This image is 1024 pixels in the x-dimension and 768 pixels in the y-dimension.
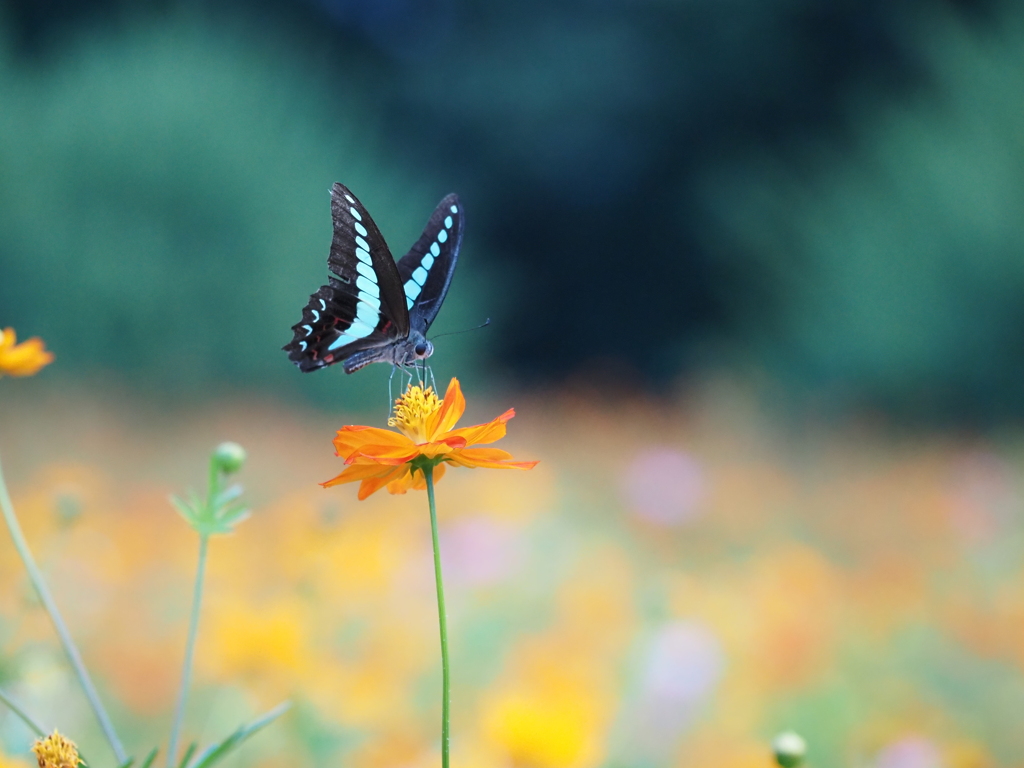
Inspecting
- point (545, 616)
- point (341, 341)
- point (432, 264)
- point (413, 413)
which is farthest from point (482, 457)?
point (545, 616)

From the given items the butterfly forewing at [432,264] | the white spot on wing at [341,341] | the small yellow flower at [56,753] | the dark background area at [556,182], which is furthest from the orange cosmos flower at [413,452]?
the dark background area at [556,182]

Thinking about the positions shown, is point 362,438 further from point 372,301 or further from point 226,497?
point 372,301

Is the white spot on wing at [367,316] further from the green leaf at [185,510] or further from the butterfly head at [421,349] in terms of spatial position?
the green leaf at [185,510]

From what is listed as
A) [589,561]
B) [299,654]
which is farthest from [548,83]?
[299,654]

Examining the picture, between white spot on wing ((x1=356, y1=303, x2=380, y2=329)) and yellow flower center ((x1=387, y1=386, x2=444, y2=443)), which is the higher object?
white spot on wing ((x1=356, y1=303, x2=380, y2=329))

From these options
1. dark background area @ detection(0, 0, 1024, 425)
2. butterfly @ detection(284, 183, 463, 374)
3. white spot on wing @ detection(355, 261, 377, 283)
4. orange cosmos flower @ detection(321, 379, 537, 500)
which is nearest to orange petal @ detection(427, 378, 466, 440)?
orange cosmos flower @ detection(321, 379, 537, 500)

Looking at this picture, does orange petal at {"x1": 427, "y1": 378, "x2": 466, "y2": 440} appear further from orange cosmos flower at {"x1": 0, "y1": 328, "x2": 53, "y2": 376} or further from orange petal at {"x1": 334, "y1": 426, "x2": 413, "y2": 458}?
orange cosmos flower at {"x1": 0, "y1": 328, "x2": 53, "y2": 376}

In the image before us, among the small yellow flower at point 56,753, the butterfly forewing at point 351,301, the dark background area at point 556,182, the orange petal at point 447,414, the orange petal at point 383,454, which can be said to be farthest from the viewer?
the dark background area at point 556,182

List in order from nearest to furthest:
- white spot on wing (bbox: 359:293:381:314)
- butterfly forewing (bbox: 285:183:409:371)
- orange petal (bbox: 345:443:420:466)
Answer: orange petal (bbox: 345:443:420:466), butterfly forewing (bbox: 285:183:409:371), white spot on wing (bbox: 359:293:381:314)

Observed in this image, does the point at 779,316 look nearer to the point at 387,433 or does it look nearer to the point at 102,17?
the point at 102,17
